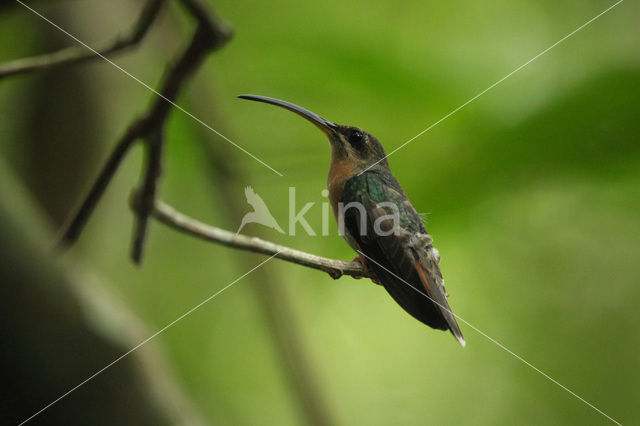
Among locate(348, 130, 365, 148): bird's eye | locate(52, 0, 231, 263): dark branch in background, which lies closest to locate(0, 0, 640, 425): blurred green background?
locate(348, 130, 365, 148): bird's eye

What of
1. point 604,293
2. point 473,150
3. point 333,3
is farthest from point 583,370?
point 333,3

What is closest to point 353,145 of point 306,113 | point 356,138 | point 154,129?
point 356,138

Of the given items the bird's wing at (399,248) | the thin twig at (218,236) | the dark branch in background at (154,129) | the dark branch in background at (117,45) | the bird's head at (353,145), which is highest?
the dark branch in background at (117,45)

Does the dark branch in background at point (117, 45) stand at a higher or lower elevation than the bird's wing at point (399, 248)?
higher

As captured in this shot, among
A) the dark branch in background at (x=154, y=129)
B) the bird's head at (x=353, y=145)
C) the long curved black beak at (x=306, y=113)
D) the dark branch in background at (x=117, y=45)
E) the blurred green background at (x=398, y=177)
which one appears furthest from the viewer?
the bird's head at (x=353, y=145)

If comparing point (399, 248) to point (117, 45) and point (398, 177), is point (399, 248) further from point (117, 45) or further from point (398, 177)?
point (117, 45)

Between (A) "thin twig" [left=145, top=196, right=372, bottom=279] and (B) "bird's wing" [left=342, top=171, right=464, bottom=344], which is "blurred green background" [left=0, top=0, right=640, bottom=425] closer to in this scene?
(B) "bird's wing" [left=342, top=171, right=464, bottom=344]

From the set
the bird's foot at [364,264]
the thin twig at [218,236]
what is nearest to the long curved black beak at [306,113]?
the bird's foot at [364,264]

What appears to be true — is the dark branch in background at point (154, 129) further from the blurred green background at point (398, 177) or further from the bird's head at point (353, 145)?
the bird's head at point (353, 145)
